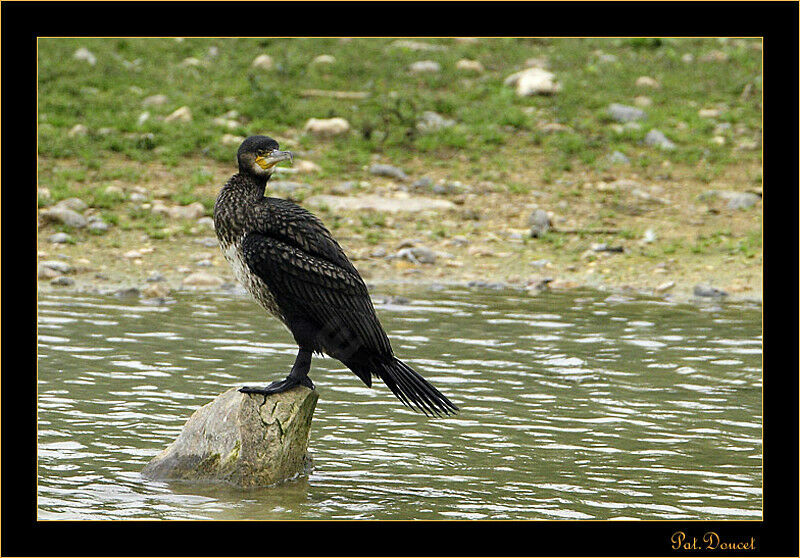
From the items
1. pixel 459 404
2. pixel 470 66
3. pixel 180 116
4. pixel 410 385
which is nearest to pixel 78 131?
pixel 180 116

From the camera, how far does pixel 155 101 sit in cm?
1692

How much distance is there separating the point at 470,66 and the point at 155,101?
16.2 ft

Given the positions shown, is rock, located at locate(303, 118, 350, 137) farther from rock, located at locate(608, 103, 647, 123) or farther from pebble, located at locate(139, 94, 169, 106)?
rock, located at locate(608, 103, 647, 123)

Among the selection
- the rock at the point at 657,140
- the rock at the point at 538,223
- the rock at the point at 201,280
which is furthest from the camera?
the rock at the point at 657,140

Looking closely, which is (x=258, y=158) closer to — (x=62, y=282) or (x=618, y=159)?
(x=62, y=282)

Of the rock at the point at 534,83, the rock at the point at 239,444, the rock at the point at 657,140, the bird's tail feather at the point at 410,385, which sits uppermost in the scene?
the rock at the point at 534,83

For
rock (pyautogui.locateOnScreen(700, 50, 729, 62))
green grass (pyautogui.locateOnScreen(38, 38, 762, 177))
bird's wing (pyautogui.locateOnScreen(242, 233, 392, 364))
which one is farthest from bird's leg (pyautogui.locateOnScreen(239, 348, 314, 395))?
rock (pyautogui.locateOnScreen(700, 50, 729, 62))

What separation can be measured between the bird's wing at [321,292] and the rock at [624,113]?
34.4 feet

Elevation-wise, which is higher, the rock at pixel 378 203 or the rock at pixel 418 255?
the rock at pixel 378 203

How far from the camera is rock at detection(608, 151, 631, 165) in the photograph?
620 inches

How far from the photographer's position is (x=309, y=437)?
26.3ft

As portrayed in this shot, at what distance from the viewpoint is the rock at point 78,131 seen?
15.6 m

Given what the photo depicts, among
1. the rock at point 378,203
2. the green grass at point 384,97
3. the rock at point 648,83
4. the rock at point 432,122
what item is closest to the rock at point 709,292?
the rock at point 378,203

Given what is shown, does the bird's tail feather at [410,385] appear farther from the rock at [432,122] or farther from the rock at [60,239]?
the rock at [432,122]
